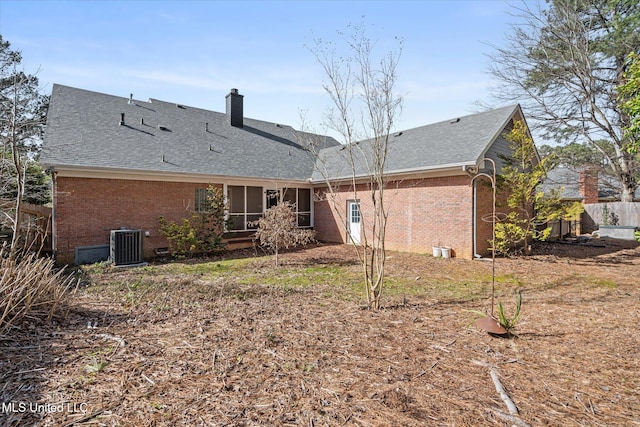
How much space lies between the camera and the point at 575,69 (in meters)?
14.5

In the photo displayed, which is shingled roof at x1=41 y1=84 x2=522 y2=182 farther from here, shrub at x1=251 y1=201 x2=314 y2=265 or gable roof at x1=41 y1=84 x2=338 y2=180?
shrub at x1=251 y1=201 x2=314 y2=265

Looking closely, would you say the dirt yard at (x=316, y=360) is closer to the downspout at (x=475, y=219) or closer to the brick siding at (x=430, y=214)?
the downspout at (x=475, y=219)

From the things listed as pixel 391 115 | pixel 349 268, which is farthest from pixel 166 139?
pixel 391 115

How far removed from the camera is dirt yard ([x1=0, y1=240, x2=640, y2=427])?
2.60 m

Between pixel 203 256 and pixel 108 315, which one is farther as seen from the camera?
pixel 203 256

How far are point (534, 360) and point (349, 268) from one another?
231 inches

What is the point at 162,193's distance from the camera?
36.7 ft

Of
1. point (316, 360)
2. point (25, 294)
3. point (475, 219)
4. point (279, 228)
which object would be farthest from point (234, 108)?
point (316, 360)

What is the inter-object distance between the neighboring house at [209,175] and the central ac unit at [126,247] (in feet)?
2.96

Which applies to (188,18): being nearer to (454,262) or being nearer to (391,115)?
(391,115)

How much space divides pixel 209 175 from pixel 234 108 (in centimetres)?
623

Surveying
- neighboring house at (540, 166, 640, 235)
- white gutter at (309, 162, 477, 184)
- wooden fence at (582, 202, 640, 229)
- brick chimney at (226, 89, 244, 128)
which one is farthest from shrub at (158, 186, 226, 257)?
wooden fence at (582, 202, 640, 229)

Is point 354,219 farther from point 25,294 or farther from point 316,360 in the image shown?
point 25,294

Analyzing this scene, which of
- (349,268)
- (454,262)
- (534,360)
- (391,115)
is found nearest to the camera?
(534,360)
